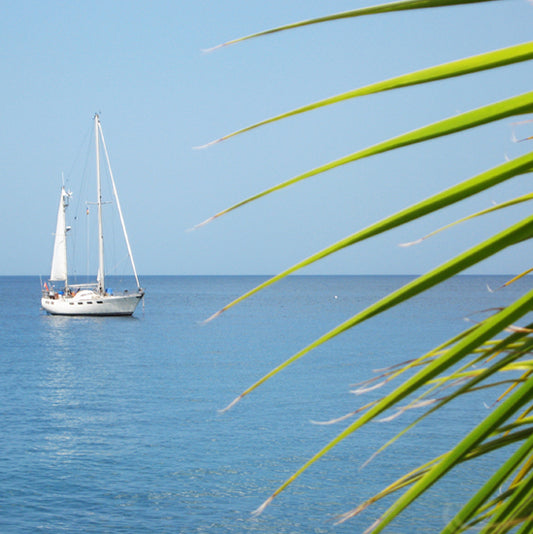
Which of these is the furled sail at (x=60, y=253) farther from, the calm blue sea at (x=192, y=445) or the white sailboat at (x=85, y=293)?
the calm blue sea at (x=192, y=445)

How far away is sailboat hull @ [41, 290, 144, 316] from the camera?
190ft

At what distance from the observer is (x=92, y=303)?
58031mm

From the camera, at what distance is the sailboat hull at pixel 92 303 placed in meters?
58.0

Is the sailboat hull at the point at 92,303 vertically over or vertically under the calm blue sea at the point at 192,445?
under

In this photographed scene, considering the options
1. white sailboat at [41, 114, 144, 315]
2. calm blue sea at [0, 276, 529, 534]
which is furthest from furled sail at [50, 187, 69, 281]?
calm blue sea at [0, 276, 529, 534]

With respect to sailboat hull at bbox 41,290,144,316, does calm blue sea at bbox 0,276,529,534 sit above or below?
above

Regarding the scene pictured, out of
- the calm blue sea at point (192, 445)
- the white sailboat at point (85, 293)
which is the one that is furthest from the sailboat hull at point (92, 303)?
the calm blue sea at point (192, 445)

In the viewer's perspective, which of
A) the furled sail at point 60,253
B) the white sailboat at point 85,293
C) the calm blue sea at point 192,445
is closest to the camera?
the calm blue sea at point 192,445

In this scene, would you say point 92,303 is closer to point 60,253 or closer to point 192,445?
point 60,253

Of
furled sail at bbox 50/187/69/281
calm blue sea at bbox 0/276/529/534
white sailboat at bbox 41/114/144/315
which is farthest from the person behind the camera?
furled sail at bbox 50/187/69/281

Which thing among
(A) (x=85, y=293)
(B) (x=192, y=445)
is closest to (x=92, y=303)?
(A) (x=85, y=293)

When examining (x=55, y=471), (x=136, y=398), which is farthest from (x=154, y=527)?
(x=136, y=398)

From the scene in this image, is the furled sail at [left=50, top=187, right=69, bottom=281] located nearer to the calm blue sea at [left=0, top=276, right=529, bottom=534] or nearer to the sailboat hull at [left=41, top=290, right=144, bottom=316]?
the sailboat hull at [left=41, top=290, right=144, bottom=316]

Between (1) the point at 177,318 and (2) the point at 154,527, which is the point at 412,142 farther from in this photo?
(1) the point at 177,318
